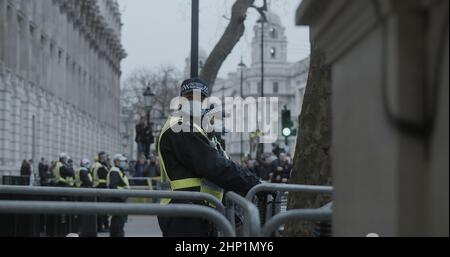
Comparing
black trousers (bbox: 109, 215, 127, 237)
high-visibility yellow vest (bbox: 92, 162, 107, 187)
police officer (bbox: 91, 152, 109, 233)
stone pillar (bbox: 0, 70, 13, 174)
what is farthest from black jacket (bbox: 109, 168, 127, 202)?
stone pillar (bbox: 0, 70, 13, 174)

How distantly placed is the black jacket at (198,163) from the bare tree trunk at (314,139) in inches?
79.8

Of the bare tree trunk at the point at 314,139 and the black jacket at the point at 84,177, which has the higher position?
the bare tree trunk at the point at 314,139

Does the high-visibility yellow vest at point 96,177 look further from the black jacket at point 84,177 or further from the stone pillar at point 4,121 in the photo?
the stone pillar at point 4,121

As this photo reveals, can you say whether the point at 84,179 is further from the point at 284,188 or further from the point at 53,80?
the point at 53,80

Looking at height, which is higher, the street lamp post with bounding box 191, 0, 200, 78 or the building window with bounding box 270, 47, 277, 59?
the building window with bounding box 270, 47, 277, 59

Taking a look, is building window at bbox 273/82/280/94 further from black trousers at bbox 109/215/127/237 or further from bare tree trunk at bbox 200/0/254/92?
black trousers at bbox 109/215/127/237

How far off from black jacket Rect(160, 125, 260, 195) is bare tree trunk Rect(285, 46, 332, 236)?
2028 mm

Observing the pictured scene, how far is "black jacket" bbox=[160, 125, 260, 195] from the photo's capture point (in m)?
5.26

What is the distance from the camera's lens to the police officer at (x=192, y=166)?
5.23 meters

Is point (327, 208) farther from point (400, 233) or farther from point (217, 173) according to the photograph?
point (217, 173)

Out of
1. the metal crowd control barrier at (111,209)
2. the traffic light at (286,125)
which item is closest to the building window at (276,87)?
the traffic light at (286,125)

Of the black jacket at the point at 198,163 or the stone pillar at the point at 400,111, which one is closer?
the stone pillar at the point at 400,111

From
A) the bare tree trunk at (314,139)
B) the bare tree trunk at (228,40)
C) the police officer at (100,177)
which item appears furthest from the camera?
the police officer at (100,177)

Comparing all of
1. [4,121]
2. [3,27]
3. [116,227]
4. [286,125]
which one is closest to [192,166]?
[116,227]
